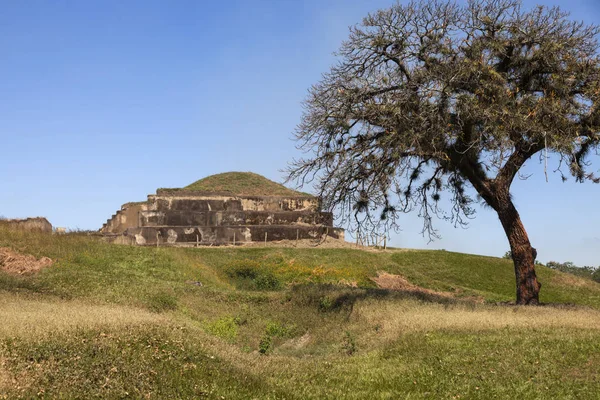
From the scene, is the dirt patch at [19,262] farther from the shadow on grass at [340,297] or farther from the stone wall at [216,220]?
the stone wall at [216,220]

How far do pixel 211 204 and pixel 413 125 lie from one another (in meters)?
32.2

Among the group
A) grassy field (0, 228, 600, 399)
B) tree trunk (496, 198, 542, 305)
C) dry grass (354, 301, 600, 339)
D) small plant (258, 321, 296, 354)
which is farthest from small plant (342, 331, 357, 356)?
tree trunk (496, 198, 542, 305)

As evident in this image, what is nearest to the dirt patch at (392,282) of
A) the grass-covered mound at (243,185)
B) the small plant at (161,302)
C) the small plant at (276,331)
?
the small plant at (276,331)

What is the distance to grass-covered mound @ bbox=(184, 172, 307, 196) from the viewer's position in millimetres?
56594

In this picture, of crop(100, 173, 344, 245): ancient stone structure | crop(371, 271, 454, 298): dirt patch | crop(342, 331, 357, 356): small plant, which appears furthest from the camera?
crop(100, 173, 344, 245): ancient stone structure

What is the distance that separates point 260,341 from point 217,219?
102 ft

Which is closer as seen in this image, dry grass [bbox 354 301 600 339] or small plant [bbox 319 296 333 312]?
dry grass [bbox 354 301 600 339]

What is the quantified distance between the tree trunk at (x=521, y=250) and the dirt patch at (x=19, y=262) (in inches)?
767

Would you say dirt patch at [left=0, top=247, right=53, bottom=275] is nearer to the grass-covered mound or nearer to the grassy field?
the grassy field

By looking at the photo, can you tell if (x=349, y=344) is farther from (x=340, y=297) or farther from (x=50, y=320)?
(x=50, y=320)

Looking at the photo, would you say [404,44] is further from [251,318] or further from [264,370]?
[264,370]

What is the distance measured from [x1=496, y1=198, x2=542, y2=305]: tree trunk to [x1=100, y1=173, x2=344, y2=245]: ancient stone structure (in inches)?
972

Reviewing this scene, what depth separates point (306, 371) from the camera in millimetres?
13352

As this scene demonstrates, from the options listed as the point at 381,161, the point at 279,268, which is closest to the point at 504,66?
the point at 381,161
